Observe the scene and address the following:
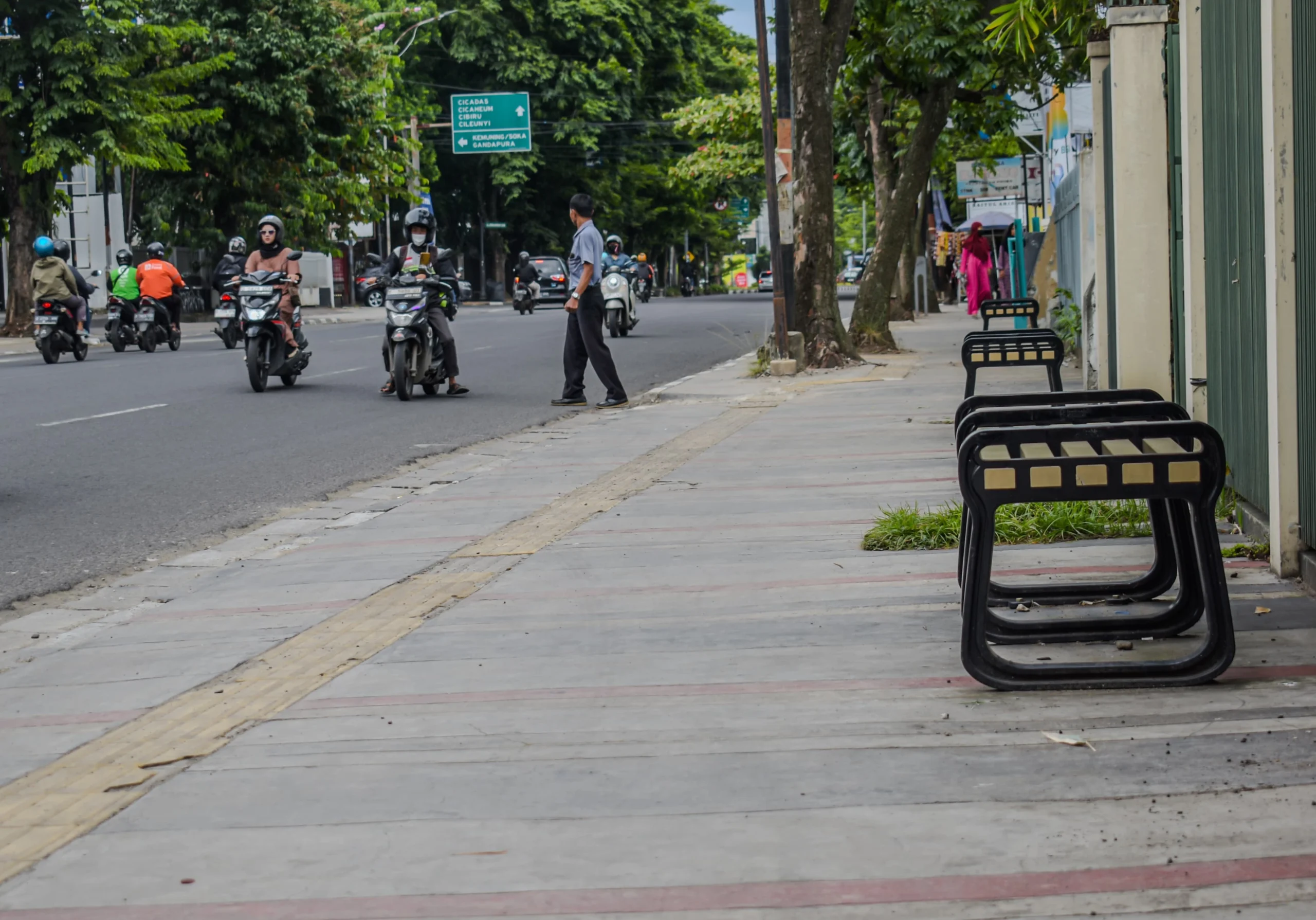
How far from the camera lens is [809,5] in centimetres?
1795

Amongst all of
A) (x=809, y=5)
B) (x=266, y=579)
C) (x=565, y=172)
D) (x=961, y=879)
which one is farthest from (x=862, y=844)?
(x=565, y=172)

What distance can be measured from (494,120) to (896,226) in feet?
111


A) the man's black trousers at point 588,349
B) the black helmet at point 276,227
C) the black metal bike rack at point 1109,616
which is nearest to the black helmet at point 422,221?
the man's black trousers at point 588,349

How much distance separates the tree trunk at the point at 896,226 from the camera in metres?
22.0

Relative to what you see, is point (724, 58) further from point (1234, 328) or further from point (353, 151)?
point (1234, 328)

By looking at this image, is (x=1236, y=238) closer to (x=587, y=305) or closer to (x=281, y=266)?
(x=587, y=305)

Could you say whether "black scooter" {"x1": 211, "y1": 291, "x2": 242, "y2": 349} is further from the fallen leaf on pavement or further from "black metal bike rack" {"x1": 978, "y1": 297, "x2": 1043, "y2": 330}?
the fallen leaf on pavement

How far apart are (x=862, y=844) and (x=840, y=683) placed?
1.26 meters

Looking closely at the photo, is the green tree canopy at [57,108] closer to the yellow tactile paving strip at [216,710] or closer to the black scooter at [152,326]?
the black scooter at [152,326]

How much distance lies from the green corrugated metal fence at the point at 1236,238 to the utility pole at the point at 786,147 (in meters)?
11.5

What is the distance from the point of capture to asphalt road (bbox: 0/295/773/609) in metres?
8.29

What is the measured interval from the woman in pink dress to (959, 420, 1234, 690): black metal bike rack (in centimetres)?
2419

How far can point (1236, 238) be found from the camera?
6406mm

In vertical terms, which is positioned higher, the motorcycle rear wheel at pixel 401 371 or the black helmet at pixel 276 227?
the black helmet at pixel 276 227
